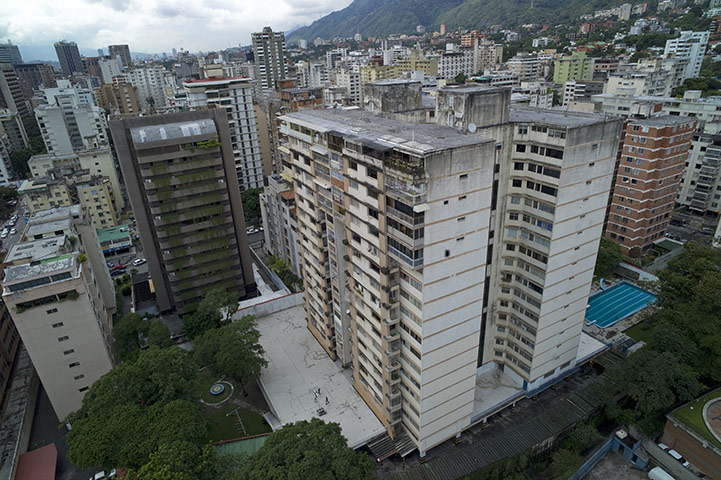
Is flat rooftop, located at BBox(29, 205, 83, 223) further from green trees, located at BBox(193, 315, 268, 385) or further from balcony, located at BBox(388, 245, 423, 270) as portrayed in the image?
balcony, located at BBox(388, 245, 423, 270)

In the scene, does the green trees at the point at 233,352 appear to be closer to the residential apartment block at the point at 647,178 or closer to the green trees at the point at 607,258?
the green trees at the point at 607,258

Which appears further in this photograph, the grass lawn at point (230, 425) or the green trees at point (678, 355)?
the grass lawn at point (230, 425)

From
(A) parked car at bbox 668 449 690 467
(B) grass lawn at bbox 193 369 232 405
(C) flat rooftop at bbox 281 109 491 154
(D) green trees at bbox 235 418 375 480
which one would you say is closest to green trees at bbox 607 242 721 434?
(A) parked car at bbox 668 449 690 467

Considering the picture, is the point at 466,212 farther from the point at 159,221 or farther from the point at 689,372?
the point at 159,221

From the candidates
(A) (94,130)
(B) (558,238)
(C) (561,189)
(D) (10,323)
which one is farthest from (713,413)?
(A) (94,130)

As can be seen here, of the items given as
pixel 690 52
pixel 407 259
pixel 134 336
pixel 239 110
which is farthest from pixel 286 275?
pixel 690 52

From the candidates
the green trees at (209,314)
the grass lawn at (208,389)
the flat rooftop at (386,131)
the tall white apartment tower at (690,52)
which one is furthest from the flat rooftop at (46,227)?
the tall white apartment tower at (690,52)
